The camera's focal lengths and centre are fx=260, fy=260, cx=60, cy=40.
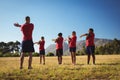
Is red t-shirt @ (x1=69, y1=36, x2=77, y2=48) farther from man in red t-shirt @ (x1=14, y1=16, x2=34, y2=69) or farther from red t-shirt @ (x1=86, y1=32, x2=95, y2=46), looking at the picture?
man in red t-shirt @ (x1=14, y1=16, x2=34, y2=69)

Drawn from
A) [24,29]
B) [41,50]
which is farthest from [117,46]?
[24,29]

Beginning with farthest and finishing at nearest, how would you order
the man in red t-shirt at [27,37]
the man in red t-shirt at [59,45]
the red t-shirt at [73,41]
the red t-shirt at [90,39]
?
the man in red t-shirt at [59,45]
the red t-shirt at [73,41]
the red t-shirt at [90,39]
the man in red t-shirt at [27,37]

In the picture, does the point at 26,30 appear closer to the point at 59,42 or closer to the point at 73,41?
the point at 73,41

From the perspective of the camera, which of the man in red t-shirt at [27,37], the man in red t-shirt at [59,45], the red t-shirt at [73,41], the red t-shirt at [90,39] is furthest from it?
the man in red t-shirt at [59,45]

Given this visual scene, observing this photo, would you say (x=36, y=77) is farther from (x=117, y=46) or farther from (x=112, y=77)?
(x=117, y=46)

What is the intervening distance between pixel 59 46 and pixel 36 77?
35.6 ft

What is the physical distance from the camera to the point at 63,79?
430 inches

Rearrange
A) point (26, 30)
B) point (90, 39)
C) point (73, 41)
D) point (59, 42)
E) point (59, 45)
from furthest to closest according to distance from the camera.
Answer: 1. point (59, 45)
2. point (59, 42)
3. point (73, 41)
4. point (90, 39)
5. point (26, 30)

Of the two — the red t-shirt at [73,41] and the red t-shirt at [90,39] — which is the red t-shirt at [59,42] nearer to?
the red t-shirt at [73,41]

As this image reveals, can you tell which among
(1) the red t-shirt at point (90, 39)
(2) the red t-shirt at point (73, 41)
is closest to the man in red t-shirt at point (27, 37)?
(1) the red t-shirt at point (90, 39)

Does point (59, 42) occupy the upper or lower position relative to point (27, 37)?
upper

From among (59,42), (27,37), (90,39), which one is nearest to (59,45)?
(59,42)

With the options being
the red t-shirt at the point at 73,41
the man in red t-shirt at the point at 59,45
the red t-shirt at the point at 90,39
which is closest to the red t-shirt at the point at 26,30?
the red t-shirt at the point at 90,39

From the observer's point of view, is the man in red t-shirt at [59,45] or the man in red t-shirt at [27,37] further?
the man in red t-shirt at [59,45]
